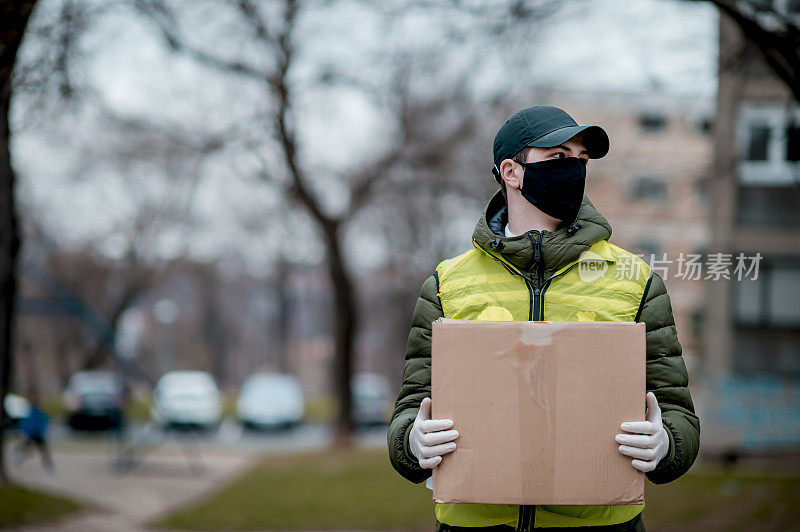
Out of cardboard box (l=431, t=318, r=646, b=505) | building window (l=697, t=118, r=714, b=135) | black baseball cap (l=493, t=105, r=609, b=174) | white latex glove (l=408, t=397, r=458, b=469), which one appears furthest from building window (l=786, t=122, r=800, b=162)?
building window (l=697, t=118, r=714, b=135)

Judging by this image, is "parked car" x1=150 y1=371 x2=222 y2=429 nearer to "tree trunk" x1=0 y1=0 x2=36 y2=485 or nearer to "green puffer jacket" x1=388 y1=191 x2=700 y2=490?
"tree trunk" x1=0 y1=0 x2=36 y2=485

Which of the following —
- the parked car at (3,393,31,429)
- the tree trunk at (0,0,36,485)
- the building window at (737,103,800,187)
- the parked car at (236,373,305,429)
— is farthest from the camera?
the parked car at (236,373,305,429)

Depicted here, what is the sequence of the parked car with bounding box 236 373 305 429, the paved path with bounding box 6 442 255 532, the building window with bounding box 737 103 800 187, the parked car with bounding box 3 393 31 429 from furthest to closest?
the parked car with bounding box 236 373 305 429 < the building window with bounding box 737 103 800 187 < the parked car with bounding box 3 393 31 429 < the paved path with bounding box 6 442 255 532

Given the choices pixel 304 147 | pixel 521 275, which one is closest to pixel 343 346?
pixel 304 147

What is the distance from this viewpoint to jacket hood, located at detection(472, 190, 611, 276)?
2.31 m

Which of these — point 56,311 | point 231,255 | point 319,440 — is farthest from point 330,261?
point 231,255

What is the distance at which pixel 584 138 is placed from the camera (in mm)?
2402

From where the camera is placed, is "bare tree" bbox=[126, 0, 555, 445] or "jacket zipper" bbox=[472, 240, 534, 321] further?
"bare tree" bbox=[126, 0, 555, 445]

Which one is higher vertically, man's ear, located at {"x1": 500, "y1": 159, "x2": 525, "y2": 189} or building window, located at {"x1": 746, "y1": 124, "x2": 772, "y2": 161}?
man's ear, located at {"x1": 500, "y1": 159, "x2": 525, "y2": 189}

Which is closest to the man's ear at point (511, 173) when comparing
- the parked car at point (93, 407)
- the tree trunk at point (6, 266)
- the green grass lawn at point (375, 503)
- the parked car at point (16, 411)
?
the tree trunk at point (6, 266)

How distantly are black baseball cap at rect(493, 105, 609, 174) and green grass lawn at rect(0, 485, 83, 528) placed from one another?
8378 millimetres

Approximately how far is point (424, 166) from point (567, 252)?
13842 mm

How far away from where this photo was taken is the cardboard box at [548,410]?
6.68 ft

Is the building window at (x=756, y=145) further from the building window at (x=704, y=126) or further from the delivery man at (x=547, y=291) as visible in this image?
the delivery man at (x=547, y=291)
